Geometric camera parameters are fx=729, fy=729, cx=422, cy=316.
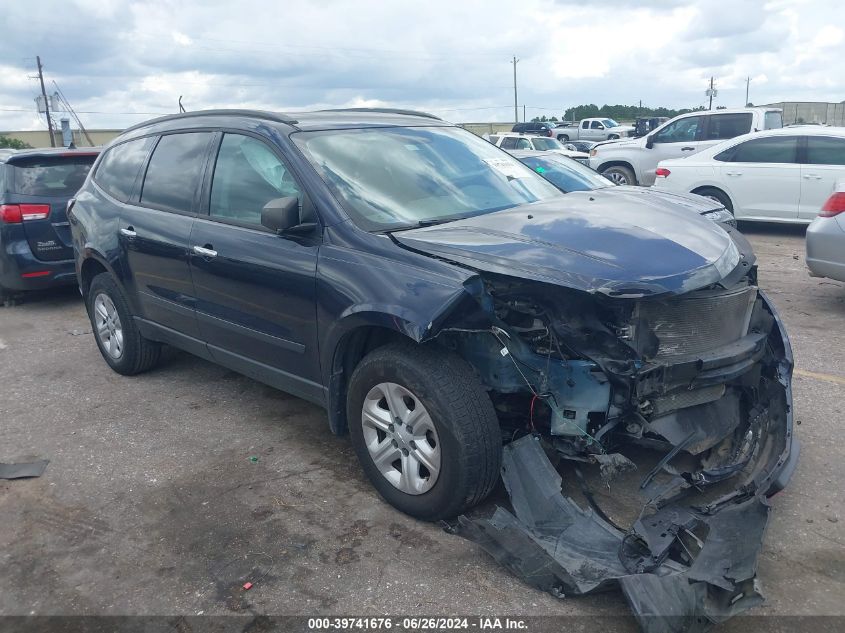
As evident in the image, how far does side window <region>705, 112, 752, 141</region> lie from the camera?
44.5 feet

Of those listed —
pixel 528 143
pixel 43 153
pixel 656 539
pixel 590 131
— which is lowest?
pixel 656 539

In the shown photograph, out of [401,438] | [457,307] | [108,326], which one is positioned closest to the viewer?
[457,307]

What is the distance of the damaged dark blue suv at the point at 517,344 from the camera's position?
3004 mm

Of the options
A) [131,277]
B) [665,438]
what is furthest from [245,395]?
[665,438]

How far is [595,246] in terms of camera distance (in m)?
3.27

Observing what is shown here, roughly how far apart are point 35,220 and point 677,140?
11436 mm

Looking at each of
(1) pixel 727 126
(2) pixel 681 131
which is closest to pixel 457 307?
(1) pixel 727 126

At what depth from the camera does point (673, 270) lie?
3.14 metres

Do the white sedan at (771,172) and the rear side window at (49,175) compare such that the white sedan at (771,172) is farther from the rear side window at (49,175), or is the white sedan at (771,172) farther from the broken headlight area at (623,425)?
the rear side window at (49,175)

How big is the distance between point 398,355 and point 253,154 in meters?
1.63

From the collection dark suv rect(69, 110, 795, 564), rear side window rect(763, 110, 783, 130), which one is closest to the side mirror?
dark suv rect(69, 110, 795, 564)

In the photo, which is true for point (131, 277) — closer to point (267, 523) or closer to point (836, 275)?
point (267, 523)

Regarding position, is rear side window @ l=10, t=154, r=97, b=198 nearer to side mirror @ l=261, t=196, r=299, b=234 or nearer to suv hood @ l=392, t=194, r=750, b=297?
side mirror @ l=261, t=196, r=299, b=234

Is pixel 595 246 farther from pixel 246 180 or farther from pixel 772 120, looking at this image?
pixel 772 120
